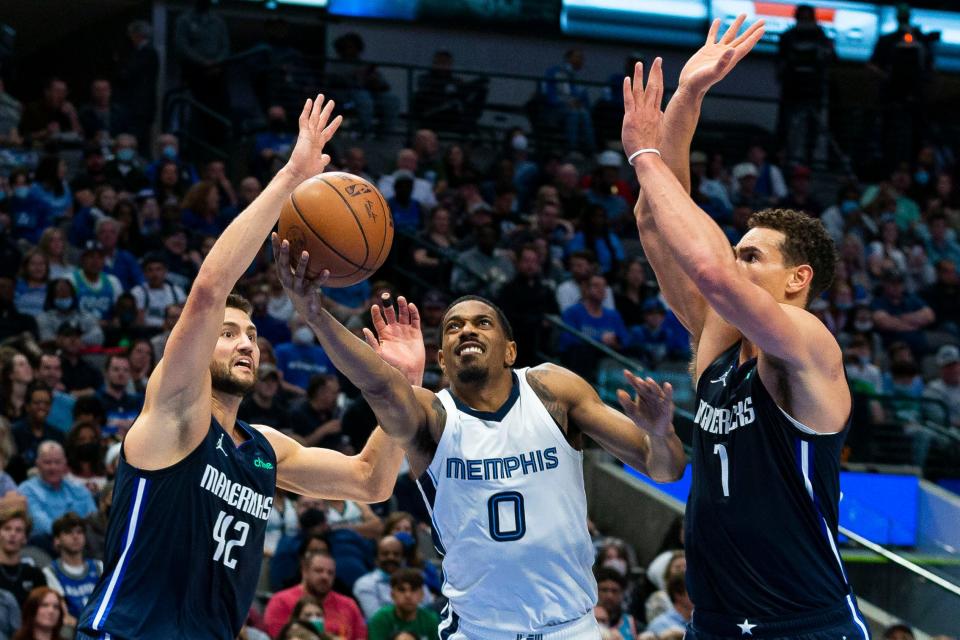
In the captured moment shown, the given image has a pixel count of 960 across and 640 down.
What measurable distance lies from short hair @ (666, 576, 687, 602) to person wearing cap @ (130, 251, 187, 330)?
202 inches

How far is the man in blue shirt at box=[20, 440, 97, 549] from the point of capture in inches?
369

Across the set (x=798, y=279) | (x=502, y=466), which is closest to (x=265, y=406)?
(x=502, y=466)

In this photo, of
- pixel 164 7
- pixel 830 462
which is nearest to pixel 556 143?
pixel 164 7

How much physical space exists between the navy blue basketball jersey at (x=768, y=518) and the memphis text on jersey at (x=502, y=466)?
0.96m

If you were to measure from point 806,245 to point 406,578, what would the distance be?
5084 mm

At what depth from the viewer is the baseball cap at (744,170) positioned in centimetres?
1794

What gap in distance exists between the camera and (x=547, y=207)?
50.0ft

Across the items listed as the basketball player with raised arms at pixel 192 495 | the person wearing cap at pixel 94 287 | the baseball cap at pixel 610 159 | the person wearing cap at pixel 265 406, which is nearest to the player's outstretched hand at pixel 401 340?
the basketball player with raised arms at pixel 192 495

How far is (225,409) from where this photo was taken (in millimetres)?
5344

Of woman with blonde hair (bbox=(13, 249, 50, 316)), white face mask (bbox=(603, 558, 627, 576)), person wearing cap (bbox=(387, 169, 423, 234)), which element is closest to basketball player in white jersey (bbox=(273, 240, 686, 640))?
white face mask (bbox=(603, 558, 627, 576))

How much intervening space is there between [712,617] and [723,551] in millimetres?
233

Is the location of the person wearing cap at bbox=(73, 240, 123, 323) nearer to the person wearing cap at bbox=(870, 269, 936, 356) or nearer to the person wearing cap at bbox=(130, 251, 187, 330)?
the person wearing cap at bbox=(130, 251, 187, 330)

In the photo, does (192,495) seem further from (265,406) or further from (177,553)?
(265,406)

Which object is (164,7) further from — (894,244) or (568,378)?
(568,378)
